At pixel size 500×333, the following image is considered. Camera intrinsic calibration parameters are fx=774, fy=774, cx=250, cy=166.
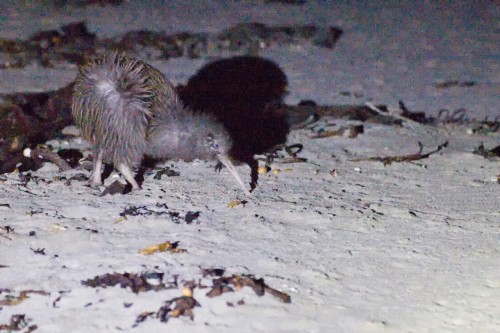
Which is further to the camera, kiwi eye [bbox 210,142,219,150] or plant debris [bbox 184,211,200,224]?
kiwi eye [bbox 210,142,219,150]

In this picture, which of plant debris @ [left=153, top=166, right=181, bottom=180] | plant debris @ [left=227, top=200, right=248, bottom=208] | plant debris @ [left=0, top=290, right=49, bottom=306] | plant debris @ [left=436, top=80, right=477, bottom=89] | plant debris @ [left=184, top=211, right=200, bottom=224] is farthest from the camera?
plant debris @ [left=436, top=80, right=477, bottom=89]

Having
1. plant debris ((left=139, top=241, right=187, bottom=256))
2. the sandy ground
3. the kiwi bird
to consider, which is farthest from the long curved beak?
plant debris ((left=139, top=241, right=187, bottom=256))

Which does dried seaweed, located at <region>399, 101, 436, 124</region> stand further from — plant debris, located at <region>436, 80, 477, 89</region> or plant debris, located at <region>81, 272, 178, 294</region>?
plant debris, located at <region>81, 272, 178, 294</region>

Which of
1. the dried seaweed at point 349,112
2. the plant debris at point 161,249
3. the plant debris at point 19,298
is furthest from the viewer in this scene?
the dried seaweed at point 349,112

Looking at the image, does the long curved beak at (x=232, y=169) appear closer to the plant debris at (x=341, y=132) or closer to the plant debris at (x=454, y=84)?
the plant debris at (x=341, y=132)

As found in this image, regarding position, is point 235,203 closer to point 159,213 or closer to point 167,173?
point 159,213

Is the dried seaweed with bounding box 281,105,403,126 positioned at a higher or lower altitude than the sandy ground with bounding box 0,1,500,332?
higher

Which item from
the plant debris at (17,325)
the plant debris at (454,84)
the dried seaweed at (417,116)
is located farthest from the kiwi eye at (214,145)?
the plant debris at (454,84)

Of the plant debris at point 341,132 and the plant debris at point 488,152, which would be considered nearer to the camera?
the plant debris at point 488,152
